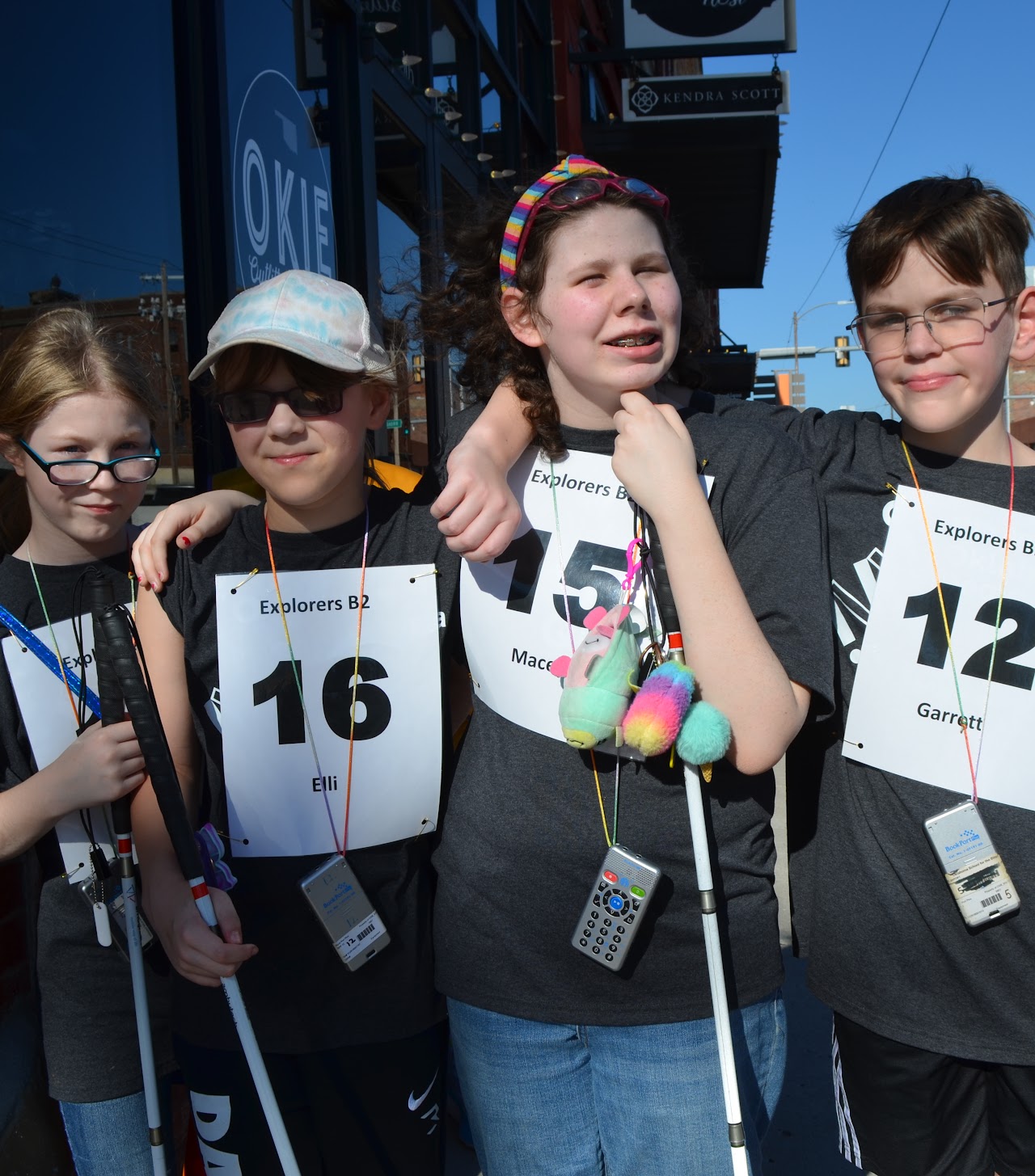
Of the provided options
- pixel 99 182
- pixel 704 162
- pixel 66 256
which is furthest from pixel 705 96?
pixel 66 256

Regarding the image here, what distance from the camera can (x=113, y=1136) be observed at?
6.88 ft

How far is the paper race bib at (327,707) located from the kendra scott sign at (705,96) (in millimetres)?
7864

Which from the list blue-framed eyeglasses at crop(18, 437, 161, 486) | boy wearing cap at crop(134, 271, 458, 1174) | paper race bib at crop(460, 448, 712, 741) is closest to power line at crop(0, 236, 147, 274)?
blue-framed eyeglasses at crop(18, 437, 161, 486)

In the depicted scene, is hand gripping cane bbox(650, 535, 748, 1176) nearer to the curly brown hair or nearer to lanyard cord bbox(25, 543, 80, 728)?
the curly brown hair

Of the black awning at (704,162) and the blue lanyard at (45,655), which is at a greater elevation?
the black awning at (704,162)

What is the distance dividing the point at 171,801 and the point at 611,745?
0.70 meters

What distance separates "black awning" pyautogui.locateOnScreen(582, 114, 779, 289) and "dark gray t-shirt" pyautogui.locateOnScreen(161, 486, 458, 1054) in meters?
5.84

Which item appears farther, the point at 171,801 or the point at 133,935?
the point at 133,935

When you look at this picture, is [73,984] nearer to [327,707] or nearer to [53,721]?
[53,721]

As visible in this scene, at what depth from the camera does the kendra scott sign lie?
28.0 ft

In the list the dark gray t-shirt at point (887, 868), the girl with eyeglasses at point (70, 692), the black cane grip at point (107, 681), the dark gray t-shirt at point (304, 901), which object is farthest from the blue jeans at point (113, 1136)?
the dark gray t-shirt at point (887, 868)

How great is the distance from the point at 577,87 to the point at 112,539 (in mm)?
11457

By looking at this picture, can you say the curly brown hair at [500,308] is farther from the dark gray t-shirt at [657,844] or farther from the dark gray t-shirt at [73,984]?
the dark gray t-shirt at [73,984]

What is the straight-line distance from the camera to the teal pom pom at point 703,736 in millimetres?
1545
